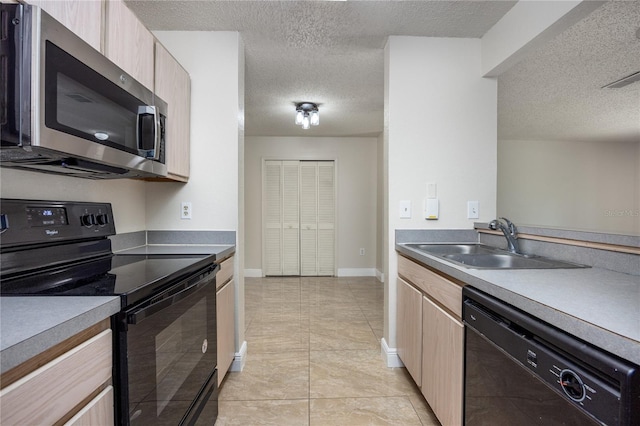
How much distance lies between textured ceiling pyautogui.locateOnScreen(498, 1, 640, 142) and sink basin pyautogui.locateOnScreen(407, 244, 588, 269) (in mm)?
1556

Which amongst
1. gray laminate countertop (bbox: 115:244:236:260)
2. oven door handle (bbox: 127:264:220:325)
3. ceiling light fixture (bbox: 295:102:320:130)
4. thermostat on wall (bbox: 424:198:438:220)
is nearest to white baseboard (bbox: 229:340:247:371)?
gray laminate countertop (bbox: 115:244:236:260)

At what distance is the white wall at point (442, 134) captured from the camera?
221cm

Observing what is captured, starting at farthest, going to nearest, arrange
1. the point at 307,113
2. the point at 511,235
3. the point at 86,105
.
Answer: the point at 307,113, the point at 511,235, the point at 86,105

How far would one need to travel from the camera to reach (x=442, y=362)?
4.71 feet

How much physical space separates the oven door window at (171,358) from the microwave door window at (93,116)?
26.2 inches

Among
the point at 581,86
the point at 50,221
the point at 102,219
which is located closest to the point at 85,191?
the point at 102,219

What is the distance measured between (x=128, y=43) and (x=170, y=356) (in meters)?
1.36

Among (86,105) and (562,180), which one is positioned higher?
(562,180)

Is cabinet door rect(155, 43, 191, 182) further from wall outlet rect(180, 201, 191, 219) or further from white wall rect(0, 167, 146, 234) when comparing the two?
white wall rect(0, 167, 146, 234)

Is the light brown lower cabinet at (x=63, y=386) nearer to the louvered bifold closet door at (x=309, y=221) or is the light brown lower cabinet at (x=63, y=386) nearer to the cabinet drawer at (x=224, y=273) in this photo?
the cabinet drawer at (x=224, y=273)

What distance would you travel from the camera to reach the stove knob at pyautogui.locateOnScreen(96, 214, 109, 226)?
1.53 metres

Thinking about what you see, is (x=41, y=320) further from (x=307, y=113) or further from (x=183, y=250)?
(x=307, y=113)

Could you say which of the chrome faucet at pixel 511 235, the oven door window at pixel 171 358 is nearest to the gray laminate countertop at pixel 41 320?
the oven door window at pixel 171 358

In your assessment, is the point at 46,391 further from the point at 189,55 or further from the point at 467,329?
the point at 189,55
